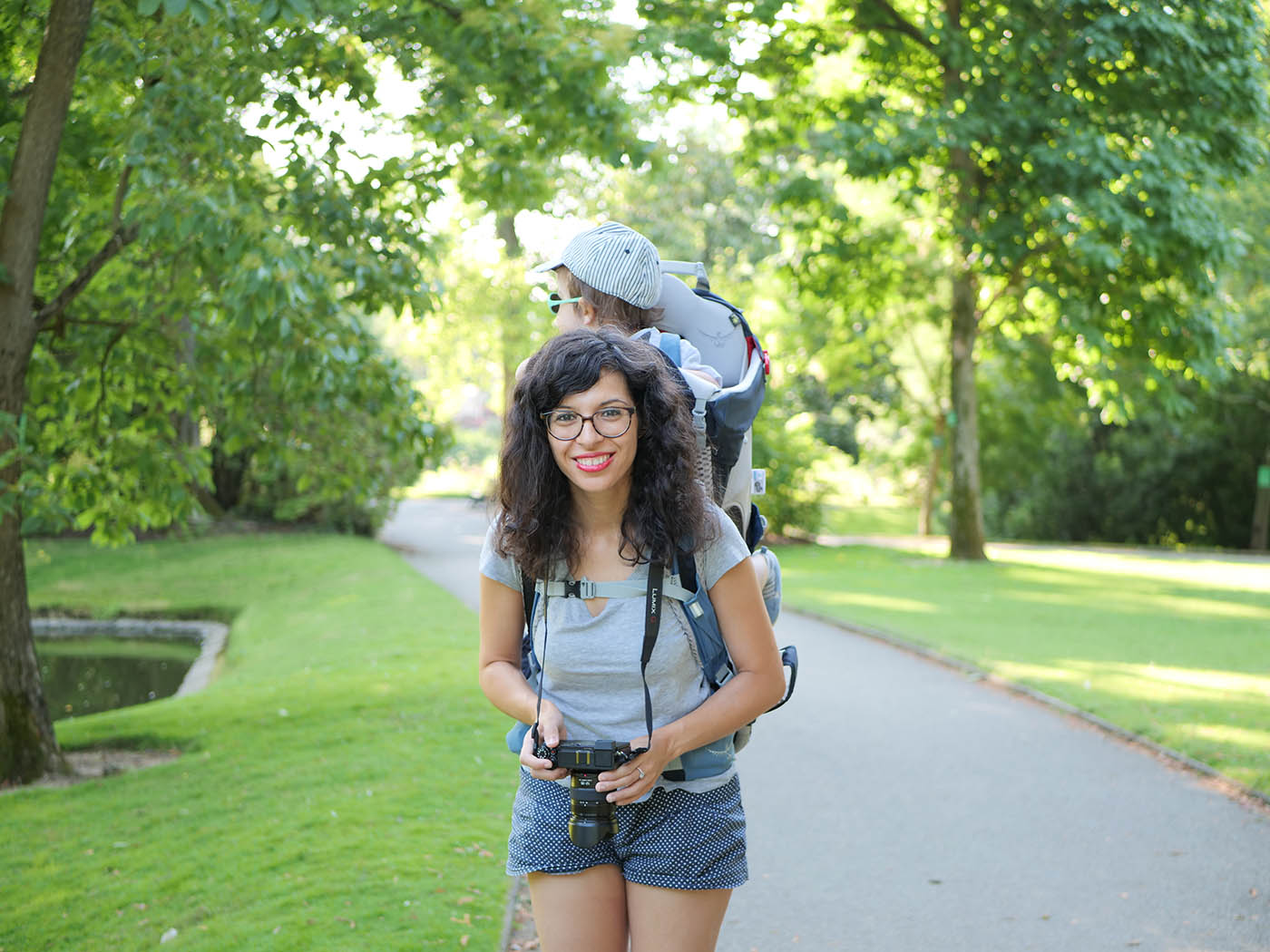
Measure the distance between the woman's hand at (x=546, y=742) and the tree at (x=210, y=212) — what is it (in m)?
4.28

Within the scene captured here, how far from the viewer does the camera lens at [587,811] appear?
2.39m

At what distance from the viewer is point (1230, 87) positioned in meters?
16.1

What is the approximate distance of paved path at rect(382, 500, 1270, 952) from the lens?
5051mm

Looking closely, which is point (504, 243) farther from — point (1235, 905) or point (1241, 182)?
point (1235, 905)

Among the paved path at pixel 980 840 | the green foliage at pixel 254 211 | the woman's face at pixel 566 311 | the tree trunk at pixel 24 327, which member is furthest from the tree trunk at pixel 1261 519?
the woman's face at pixel 566 311

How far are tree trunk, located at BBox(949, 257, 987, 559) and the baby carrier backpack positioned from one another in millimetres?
19677

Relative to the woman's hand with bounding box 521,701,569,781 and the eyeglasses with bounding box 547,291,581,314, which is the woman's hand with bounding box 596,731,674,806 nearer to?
the woman's hand with bounding box 521,701,569,781

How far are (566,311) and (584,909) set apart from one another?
130cm

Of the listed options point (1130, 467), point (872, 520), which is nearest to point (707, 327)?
point (1130, 467)

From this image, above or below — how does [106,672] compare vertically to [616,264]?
below

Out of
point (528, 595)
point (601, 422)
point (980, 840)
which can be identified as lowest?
point (980, 840)

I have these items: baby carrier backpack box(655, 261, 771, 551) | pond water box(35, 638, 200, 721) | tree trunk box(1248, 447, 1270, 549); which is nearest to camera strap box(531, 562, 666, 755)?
baby carrier backpack box(655, 261, 771, 551)

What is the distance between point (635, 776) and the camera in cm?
237

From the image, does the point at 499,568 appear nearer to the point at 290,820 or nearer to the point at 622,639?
the point at 622,639
